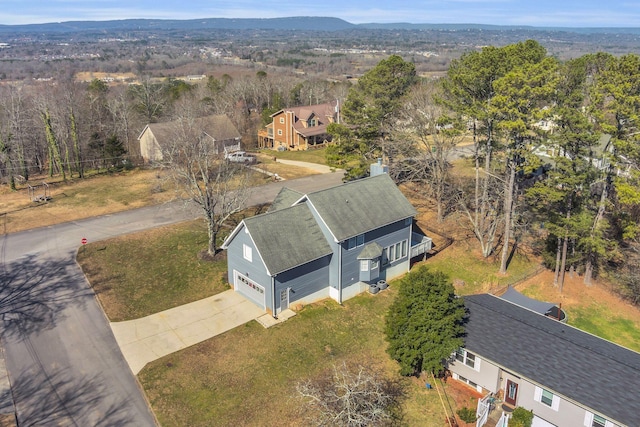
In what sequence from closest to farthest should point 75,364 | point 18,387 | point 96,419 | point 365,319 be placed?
1. point 96,419
2. point 18,387
3. point 75,364
4. point 365,319

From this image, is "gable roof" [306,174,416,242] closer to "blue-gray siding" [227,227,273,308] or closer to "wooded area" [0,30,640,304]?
"blue-gray siding" [227,227,273,308]

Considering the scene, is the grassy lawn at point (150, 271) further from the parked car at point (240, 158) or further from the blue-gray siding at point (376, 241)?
the parked car at point (240, 158)

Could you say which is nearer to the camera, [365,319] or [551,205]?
[365,319]

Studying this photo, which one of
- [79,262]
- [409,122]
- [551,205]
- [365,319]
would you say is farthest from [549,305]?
[79,262]

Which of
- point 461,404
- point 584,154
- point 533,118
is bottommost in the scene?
point 461,404

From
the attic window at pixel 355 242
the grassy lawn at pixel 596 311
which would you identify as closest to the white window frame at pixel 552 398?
the grassy lawn at pixel 596 311

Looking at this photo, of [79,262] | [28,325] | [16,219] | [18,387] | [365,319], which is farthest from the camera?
[16,219]

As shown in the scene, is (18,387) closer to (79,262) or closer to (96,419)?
(96,419)

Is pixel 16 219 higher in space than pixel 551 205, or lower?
lower
